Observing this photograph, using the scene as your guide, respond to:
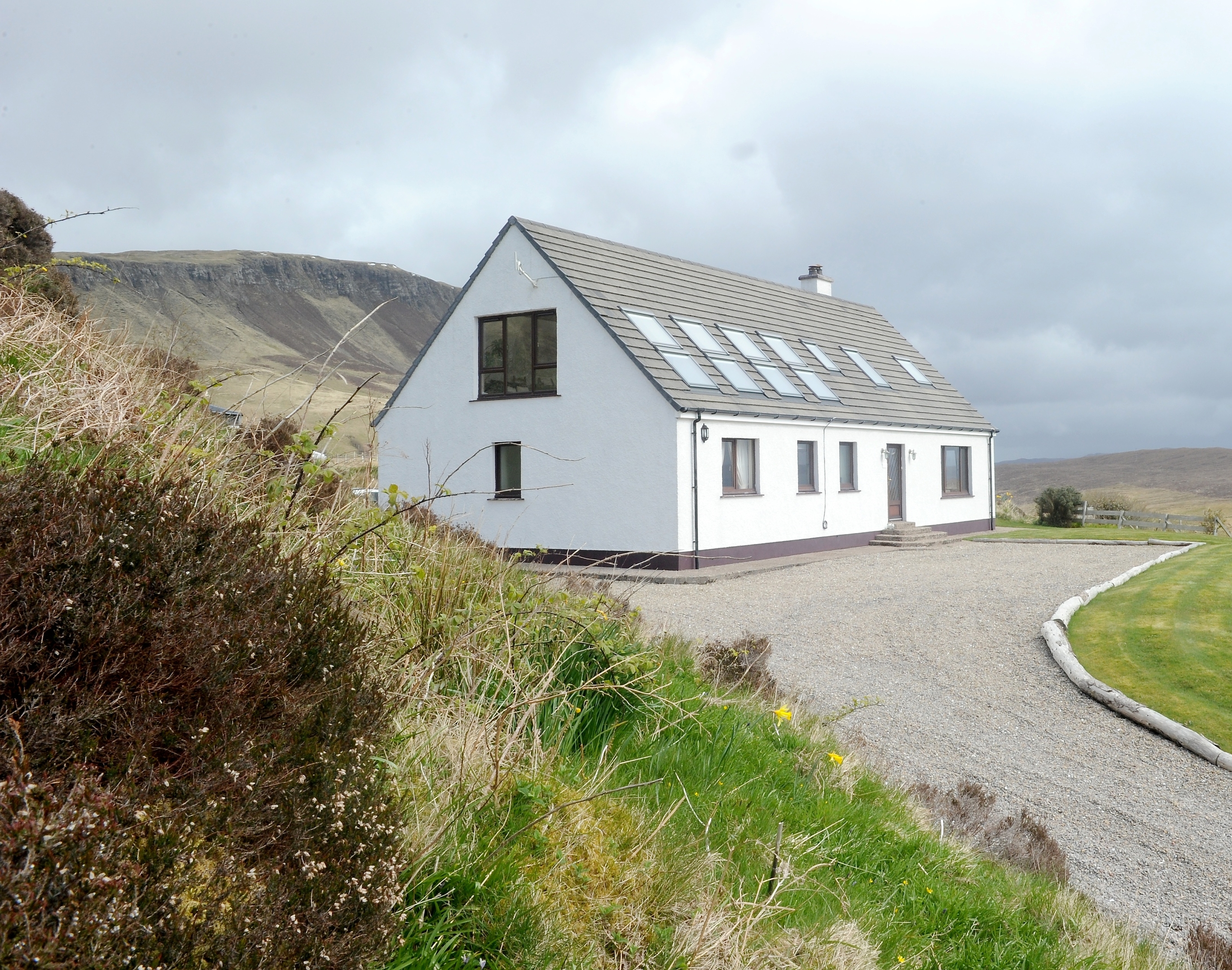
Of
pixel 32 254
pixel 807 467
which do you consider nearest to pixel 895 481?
pixel 807 467

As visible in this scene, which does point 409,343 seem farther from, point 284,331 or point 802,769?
point 802,769

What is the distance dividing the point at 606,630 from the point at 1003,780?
384cm

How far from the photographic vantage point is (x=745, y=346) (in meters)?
22.1

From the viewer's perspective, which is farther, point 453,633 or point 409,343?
point 409,343

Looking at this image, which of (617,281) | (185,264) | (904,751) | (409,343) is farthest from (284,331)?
(904,751)

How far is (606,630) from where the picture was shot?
512 centimetres

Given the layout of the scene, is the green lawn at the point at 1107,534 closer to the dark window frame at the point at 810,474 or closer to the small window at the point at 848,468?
the small window at the point at 848,468

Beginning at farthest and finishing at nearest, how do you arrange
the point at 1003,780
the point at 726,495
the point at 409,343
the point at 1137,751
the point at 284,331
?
1. the point at 409,343
2. the point at 284,331
3. the point at 726,495
4. the point at 1137,751
5. the point at 1003,780

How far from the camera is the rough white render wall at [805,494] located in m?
18.5

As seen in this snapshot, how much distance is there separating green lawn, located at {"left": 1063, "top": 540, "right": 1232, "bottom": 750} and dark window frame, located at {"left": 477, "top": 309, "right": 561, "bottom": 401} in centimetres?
1077

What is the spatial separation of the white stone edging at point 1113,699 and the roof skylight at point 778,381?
8.63 metres

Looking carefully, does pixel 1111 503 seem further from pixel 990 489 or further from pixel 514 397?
pixel 514 397

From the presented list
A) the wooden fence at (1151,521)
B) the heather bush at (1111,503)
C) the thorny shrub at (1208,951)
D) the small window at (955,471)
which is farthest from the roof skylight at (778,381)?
the heather bush at (1111,503)

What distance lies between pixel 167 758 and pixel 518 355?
1877cm
